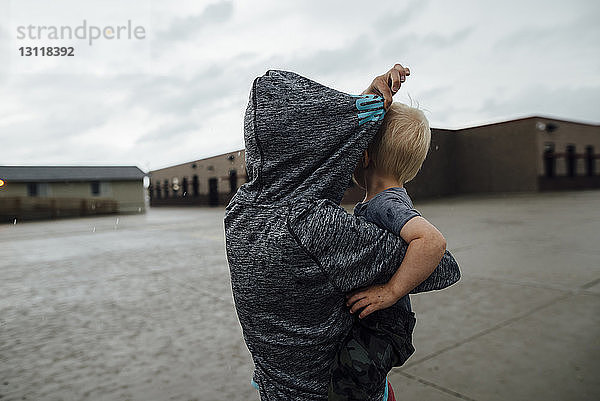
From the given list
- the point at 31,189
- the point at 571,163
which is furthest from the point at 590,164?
the point at 31,189

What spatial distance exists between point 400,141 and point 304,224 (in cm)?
36

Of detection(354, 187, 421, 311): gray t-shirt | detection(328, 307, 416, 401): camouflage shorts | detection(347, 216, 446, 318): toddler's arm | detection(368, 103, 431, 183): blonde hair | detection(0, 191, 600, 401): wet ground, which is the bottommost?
detection(0, 191, 600, 401): wet ground

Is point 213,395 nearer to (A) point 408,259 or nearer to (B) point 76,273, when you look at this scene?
(A) point 408,259

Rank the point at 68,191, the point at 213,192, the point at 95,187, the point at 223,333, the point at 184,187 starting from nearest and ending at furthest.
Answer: the point at 223,333
the point at 213,192
the point at 68,191
the point at 95,187
the point at 184,187

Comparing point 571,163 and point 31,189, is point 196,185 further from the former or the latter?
point 571,163

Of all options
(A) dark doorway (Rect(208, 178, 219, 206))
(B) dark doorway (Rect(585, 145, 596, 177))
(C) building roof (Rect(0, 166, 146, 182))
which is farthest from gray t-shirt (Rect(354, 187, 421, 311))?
(C) building roof (Rect(0, 166, 146, 182))

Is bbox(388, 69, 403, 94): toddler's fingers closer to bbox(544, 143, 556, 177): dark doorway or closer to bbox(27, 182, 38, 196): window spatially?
bbox(544, 143, 556, 177): dark doorway

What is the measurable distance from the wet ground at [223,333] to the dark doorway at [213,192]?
25.7 m

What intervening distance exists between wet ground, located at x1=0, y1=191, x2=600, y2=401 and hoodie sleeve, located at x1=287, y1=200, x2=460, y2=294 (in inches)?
62.6

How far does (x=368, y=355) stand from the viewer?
0.98 meters

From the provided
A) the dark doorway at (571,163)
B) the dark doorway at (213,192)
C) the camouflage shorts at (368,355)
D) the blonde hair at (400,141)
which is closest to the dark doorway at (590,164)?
the dark doorway at (571,163)

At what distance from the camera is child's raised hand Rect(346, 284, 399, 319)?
3.14 feet

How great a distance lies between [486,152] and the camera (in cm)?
2350

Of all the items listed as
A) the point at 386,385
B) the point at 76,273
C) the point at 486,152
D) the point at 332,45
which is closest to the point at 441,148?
the point at 486,152
